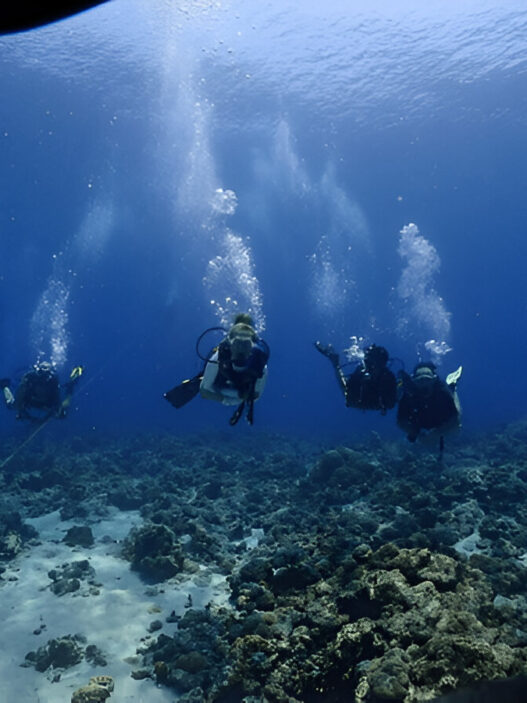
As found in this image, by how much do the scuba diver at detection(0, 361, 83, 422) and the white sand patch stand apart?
11.5ft

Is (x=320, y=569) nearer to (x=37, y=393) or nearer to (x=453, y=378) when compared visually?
(x=453, y=378)

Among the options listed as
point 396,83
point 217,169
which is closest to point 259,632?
point 396,83

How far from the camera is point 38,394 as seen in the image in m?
11.7

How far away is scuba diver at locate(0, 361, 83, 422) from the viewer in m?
11.6

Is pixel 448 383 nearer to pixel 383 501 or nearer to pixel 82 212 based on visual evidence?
pixel 383 501

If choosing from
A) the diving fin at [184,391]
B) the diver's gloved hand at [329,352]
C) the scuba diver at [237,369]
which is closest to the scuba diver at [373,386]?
the diver's gloved hand at [329,352]

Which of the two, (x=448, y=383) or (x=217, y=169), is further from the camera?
(x=217, y=169)

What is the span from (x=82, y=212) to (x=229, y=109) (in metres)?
47.7

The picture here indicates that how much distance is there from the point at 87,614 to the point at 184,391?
137 inches

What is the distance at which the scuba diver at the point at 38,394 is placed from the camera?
11578mm

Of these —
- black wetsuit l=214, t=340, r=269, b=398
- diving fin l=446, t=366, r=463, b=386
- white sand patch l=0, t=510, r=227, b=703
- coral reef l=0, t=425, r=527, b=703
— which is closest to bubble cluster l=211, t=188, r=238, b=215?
coral reef l=0, t=425, r=527, b=703

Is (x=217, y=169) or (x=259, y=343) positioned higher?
(x=259, y=343)

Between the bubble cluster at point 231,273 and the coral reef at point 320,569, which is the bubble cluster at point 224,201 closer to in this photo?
the bubble cluster at point 231,273

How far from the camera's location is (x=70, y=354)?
161 meters
